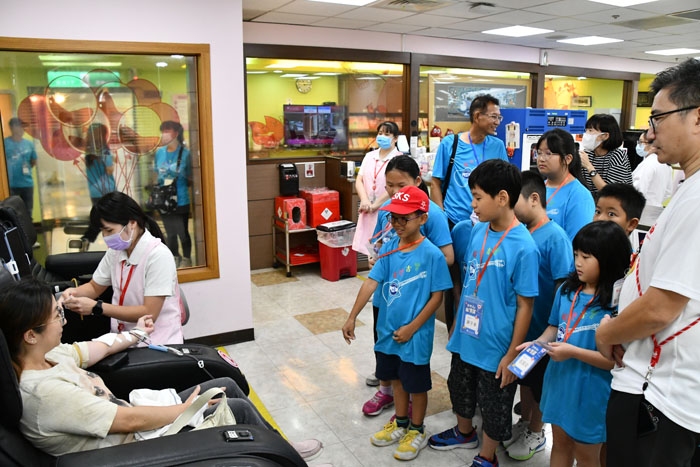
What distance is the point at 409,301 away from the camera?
2330 mm

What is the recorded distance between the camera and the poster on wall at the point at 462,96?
24.5 ft

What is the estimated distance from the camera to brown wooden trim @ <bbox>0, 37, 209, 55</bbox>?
2955 mm

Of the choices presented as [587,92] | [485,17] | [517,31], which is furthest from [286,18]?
[587,92]

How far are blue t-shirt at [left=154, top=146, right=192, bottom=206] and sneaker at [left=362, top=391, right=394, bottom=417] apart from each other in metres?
1.95

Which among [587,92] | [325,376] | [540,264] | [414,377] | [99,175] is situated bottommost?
[325,376]

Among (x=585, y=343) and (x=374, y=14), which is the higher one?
(x=374, y=14)

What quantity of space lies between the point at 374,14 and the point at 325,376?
12.3 feet

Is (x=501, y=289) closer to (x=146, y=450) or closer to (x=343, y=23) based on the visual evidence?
(x=146, y=450)

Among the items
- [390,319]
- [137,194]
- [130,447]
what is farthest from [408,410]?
[137,194]

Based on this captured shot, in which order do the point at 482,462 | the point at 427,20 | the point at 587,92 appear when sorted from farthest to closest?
the point at 587,92 < the point at 427,20 < the point at 482,462

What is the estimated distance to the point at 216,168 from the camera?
3549 millimetres

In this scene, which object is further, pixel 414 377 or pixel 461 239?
pixel 461 239

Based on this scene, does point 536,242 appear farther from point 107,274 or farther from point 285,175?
point 285,175

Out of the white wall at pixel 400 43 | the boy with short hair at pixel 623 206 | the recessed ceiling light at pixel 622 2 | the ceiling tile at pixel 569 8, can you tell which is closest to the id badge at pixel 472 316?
the boy with short hair at pixel 623 206
